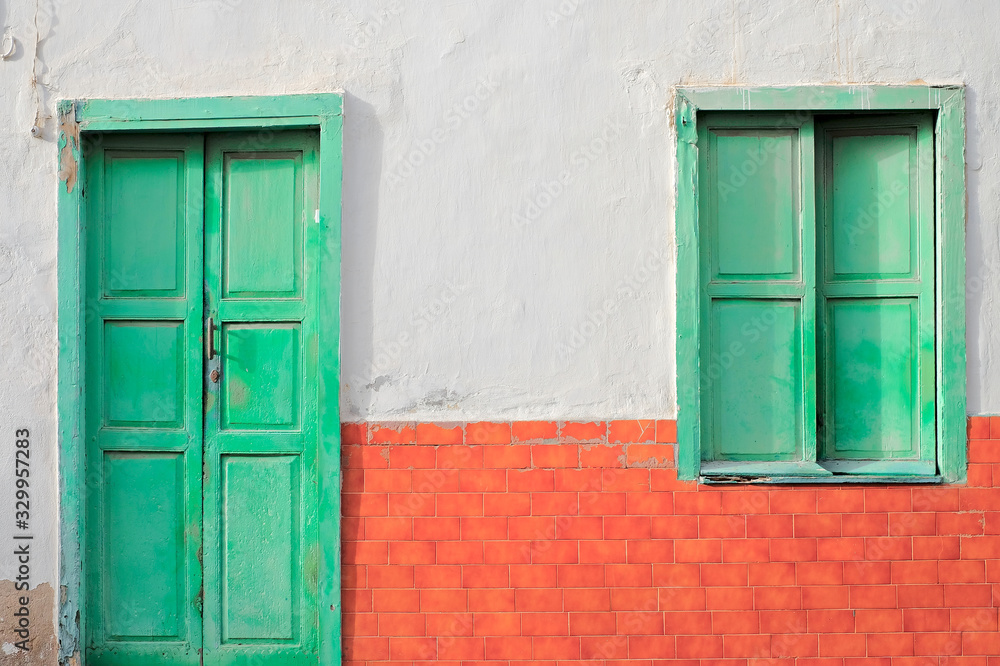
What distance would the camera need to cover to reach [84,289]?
3291mm

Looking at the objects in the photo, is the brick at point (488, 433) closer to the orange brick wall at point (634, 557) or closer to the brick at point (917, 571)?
the orange brick wall at point (634, 557)

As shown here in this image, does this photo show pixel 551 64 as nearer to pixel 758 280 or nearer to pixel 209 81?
pixel 758 280

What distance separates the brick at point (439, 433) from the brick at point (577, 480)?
46 cm

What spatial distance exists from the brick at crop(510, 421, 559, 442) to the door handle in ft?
4.65

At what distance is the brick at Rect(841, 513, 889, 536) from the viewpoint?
3105 mm

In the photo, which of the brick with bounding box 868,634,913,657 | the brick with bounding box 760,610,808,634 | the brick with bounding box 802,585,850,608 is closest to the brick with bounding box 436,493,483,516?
the brick with bounding box 760,610,808,634

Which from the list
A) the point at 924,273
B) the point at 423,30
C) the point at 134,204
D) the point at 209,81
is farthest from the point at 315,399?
the point at 924,273

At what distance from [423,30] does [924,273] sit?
248cm

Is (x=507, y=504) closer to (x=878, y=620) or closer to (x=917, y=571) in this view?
(x=878, y=620)

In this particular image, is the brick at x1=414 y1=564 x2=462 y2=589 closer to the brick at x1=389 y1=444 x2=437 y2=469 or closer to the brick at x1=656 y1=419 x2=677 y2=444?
the brick at x1=389 y1=444 x2=437 y2=469

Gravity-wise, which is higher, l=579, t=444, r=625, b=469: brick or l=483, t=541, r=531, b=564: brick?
l=579, t=444, r=625, b=469: brick

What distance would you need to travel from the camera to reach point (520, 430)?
3.17 m

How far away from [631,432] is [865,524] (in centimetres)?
108

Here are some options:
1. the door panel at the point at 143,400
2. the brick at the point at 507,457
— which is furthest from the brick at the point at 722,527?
the door panel at the point at 143,400
